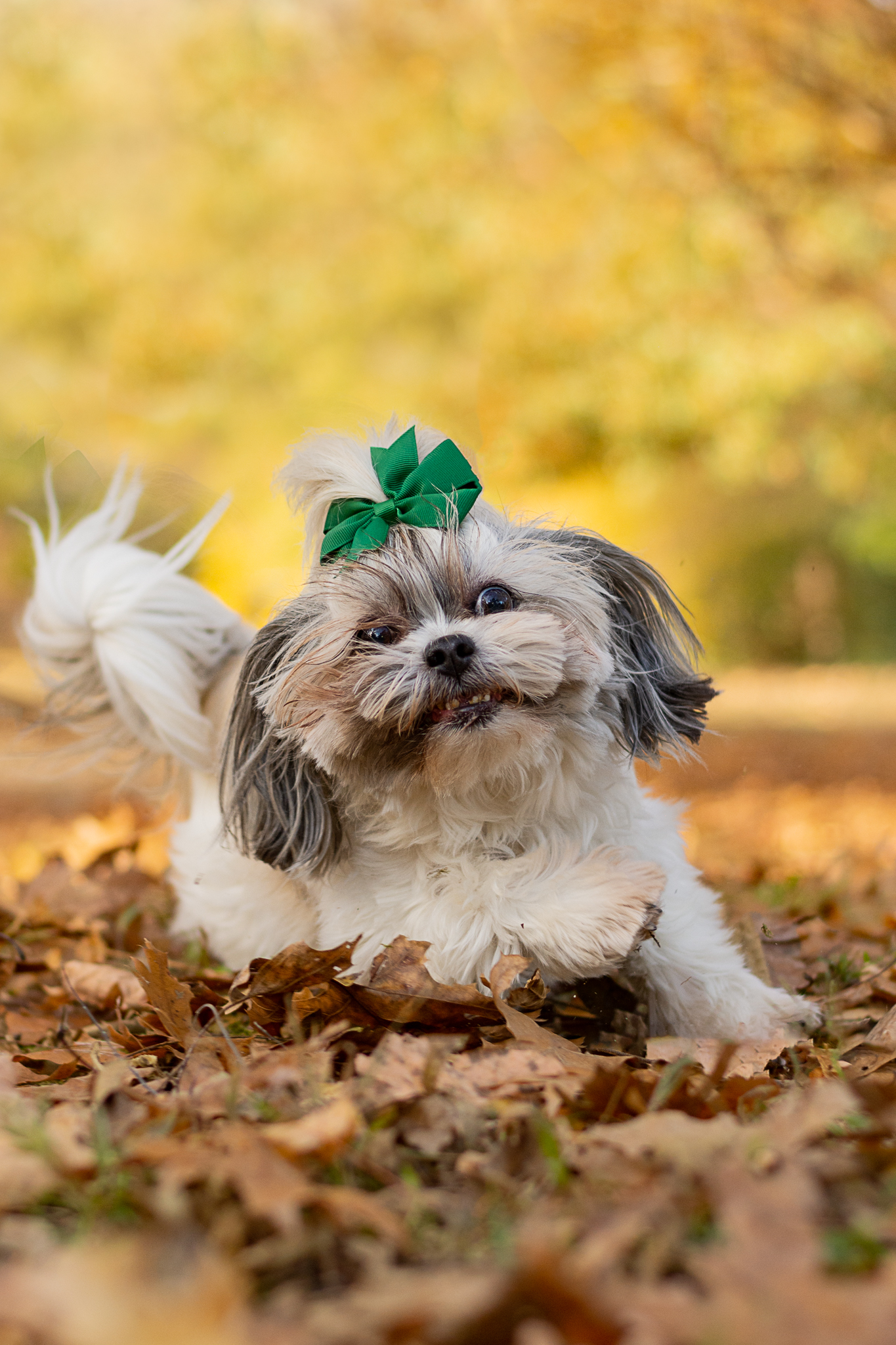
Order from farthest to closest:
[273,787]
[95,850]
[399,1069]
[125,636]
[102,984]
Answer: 1. [95,850]
2. [125,636]
3. [102,984]
4. [273,787]
5. [399,1069]

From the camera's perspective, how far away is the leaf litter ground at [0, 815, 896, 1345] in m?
1.22

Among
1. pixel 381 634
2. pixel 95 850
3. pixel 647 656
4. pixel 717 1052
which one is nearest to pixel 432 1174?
pixel 717 1052

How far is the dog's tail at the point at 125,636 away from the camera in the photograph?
3727 millimetres

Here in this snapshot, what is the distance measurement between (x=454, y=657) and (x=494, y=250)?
11171mm

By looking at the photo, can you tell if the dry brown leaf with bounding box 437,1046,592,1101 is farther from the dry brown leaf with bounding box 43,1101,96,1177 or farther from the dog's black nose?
the dog's black nose

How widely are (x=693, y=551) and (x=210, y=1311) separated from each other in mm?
15369

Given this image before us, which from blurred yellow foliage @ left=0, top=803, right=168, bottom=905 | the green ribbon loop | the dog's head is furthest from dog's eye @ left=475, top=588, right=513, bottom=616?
blurred yellow foliage @ left=0, top=803, right=168, bottom=905

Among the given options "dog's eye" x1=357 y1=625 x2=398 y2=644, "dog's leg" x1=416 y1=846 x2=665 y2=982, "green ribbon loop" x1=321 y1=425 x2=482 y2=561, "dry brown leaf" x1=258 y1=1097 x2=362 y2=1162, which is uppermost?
"green ribbon loop" x1=321 y1=425 x2=482 y2=561

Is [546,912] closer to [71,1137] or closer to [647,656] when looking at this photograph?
[647,656]

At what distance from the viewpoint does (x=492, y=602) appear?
8.84 feet

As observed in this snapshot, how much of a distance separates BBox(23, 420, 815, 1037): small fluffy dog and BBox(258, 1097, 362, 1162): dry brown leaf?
84 centimetres

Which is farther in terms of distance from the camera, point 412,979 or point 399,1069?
point 412,979

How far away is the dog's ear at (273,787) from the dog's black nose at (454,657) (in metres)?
0.47

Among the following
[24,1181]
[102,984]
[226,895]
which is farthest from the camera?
[226,895]
